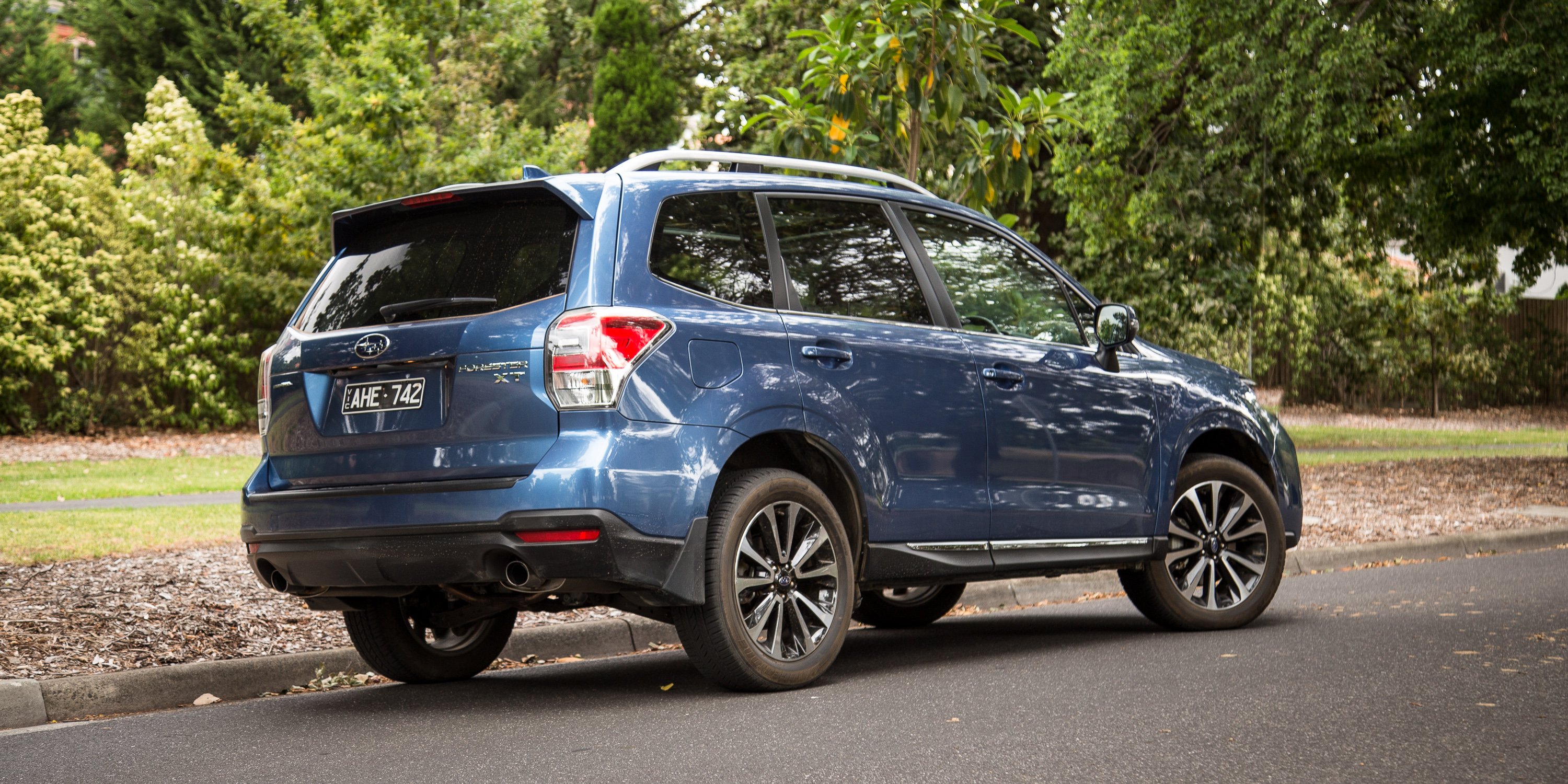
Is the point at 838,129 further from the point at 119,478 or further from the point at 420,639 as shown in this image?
the point at 119,478

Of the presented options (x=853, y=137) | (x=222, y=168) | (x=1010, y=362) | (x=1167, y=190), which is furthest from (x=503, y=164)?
(x=1010, y=362)

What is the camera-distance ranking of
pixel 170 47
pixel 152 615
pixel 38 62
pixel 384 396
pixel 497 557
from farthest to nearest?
1. pixel 38 62
2. pixel 170 47
3. pixel 152 615
4. pixel 384 396
5. pixel 497 557

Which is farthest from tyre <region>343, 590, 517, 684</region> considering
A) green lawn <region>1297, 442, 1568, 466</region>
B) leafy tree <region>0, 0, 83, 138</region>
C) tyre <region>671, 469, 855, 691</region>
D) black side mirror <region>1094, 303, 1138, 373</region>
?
leafy tree <region>0, 0, 83, 138</region>

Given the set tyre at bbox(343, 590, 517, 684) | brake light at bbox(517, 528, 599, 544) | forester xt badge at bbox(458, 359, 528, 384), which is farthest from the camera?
tyre at bbox(343, 590, 517, 684)

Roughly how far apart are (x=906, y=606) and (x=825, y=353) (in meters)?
2.55

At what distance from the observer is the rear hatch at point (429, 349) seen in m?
5.10

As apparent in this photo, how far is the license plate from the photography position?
17.3ft

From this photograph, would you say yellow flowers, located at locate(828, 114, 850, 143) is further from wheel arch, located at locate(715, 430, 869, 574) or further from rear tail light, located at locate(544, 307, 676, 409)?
rear tail light, located at locate(544, 307, 676, 409)

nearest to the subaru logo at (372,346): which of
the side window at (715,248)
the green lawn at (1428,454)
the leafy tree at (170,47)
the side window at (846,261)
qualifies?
the side window at (715,248)

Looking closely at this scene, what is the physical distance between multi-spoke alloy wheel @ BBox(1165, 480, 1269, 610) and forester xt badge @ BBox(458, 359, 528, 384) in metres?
3.54

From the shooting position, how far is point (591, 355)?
5.03 m

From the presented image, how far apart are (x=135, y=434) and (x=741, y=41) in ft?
37.2

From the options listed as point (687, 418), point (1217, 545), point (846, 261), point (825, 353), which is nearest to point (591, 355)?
point (687, 418)

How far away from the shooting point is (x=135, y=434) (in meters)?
22.2
